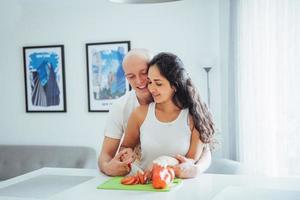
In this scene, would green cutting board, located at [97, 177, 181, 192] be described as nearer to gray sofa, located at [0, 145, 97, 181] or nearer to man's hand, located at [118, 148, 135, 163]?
man's hand, located at [118, 148, 135, 163]

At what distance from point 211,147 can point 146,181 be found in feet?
1.09

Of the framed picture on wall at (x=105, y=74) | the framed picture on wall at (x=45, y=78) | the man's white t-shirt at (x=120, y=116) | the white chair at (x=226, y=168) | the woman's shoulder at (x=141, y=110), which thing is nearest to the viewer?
the woman's shoulder at (x=141, y=110)

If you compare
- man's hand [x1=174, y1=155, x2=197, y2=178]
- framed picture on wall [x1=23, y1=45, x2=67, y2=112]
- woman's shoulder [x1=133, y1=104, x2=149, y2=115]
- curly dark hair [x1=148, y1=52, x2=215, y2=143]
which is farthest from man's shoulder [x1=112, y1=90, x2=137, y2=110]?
framed picture on wall [x1=23, y1=45, x2=67, y2=112]

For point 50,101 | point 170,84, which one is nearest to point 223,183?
point 170,84

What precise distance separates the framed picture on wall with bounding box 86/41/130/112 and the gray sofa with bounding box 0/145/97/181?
1.49 ft

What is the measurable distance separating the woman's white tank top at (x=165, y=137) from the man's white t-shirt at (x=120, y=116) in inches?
6.7

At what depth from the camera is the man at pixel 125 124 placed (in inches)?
56.7

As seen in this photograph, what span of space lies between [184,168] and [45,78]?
10.2ft

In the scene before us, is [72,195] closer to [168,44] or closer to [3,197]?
[3,197]

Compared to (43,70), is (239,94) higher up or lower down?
lower down

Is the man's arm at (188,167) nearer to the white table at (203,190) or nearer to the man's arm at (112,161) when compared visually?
the white table at (203,190)

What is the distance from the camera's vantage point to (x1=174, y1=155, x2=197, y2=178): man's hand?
55.3 inches

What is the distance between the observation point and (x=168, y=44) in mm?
3885

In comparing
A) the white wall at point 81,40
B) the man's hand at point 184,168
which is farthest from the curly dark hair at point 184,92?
the white wall at point 81,40
